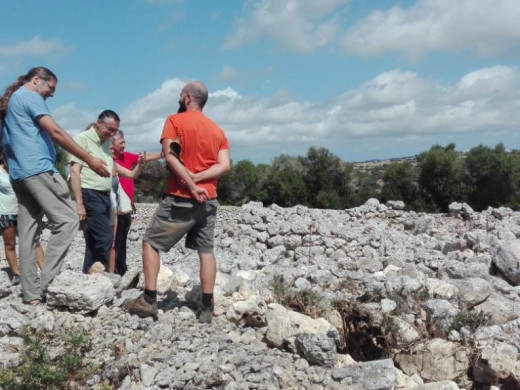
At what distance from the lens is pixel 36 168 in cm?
445

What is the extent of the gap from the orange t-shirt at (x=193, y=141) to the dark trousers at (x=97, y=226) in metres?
1.40

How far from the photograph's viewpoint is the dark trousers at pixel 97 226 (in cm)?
540

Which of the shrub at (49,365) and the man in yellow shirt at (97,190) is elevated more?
the man in yellow shirt at (97,190)

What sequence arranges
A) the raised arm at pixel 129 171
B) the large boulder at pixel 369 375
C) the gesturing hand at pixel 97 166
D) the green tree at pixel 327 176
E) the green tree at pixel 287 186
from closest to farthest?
the large boulder at pixel 369 375 < the gesturing hand at pixel 97 166 < the raised arm at pixel 129 171 < the green tree at pixel 287 186 < the green tree at pixel 327 176

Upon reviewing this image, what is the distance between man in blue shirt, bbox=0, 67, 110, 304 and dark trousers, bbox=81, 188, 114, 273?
676 millimetres

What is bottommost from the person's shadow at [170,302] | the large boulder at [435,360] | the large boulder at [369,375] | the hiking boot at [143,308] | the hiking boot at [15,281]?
the large boulder at [435,360]

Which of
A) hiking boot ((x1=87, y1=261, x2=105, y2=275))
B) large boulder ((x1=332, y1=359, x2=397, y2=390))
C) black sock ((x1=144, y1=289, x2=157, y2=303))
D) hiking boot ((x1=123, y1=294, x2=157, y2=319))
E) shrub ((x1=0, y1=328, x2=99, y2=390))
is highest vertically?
hiking boot ((x1=87, y1=261, x2=105, y2=275))

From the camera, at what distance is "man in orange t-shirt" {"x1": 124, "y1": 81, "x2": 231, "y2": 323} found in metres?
4.19

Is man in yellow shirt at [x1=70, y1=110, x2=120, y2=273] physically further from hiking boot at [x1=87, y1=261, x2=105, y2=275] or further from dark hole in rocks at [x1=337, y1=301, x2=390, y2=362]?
dark hole in rocks at [x1=337, y1=301, x2=390, y2=362]

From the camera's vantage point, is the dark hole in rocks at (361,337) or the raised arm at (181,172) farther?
the dark hole in rocks at (361,337)

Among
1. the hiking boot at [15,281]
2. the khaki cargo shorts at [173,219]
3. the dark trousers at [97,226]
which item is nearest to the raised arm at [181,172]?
the khaki cargo shorts at [173,219]

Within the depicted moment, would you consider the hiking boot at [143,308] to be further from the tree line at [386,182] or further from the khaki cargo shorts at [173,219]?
the tree line at [386,182]

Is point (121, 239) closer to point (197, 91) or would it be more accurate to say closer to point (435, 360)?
point (197, 91)

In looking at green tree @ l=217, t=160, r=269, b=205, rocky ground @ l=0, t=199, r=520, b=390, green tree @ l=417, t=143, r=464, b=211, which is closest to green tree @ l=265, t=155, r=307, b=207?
green tree @ l=217, t=160, r=269, b=205
